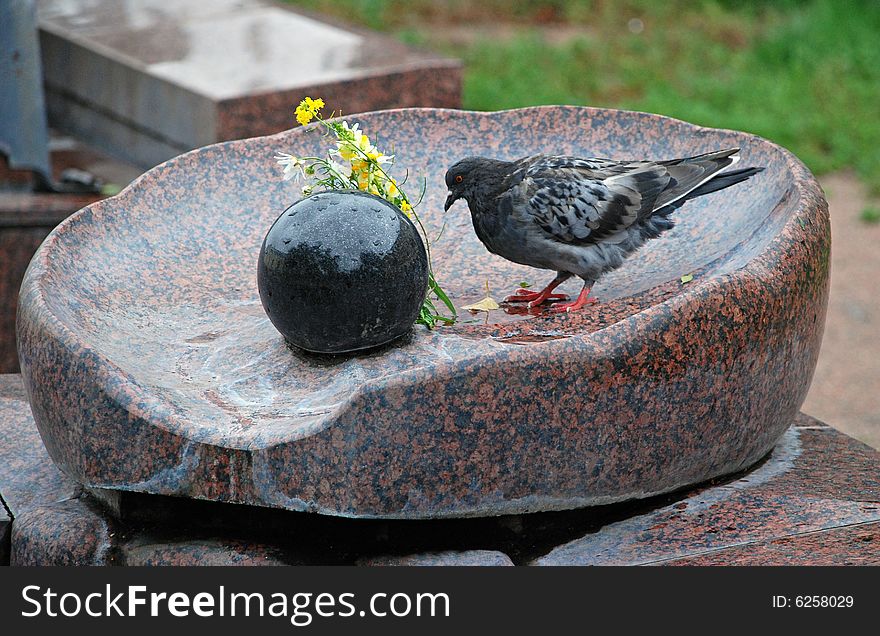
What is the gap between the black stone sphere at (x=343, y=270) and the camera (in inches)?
139

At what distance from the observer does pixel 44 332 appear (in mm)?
3348

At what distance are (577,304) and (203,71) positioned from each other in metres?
3.62

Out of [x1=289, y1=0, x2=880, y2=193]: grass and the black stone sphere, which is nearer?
the black stone sphere

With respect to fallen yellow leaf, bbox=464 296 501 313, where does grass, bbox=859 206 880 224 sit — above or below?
below

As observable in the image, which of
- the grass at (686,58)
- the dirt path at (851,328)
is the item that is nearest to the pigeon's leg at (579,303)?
the dirt path at (851,328)

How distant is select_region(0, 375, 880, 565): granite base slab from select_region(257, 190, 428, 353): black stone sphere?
571mm

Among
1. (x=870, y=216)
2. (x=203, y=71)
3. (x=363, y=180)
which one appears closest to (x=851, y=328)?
(x=870, y=216)

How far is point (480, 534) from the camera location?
344 cm

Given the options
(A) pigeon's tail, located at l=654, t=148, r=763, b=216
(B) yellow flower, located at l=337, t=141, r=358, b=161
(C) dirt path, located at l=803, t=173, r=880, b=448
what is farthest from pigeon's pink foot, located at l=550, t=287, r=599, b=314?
(C) dirt path, located at l=803, t=173, r=880, b=448

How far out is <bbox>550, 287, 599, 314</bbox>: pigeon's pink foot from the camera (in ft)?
13.1

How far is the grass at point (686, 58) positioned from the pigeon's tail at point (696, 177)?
5705mm

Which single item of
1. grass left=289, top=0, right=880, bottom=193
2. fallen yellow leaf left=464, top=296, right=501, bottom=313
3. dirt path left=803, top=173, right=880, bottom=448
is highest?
fallen yellow leaf left=464, top=296, right=501, bottom=313

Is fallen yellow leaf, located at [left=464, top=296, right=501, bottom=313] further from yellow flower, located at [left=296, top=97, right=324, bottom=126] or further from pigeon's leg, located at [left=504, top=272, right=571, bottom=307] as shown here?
yellow flower, located at [left=296, top=97, right=324, bottom=126]

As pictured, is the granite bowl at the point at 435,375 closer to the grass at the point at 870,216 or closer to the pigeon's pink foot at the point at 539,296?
the pigeon's pink foot at the point at 539,296
